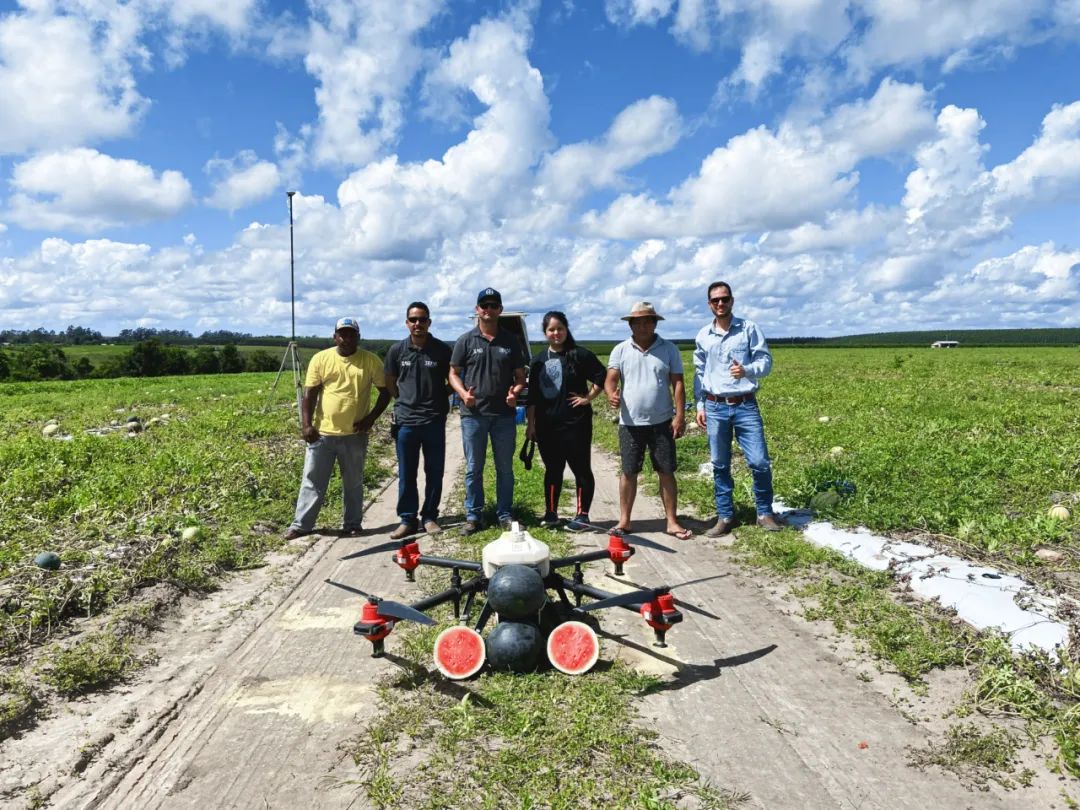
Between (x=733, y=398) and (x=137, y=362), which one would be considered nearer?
(x=733, y=398)

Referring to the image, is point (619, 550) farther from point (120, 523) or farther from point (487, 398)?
point (120, 523)

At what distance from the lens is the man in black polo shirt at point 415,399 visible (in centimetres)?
759

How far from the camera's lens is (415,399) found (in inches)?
299

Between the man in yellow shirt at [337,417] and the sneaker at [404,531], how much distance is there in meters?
0.55

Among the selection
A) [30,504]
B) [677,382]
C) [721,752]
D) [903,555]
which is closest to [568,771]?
[721,752]

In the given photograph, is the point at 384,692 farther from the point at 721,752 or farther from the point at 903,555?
the point at 903,555

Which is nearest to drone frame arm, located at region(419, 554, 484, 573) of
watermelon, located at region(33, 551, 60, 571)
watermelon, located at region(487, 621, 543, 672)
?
watermelon, located at region(487, 621, 543, 672)

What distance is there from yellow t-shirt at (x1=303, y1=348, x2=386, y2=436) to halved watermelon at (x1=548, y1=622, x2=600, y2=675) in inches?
Result: 171

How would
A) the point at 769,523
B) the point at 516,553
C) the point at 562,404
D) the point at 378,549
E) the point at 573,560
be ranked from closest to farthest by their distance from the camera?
the point at 516,553 < the point at 573,560 < the point at 378,549 < the point at 769,523 < the point at 562,404

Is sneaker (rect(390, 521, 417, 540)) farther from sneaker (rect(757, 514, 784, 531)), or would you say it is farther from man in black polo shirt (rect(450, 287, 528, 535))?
sneaker (rect(757, 514, 784, 531))

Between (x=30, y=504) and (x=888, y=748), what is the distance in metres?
8.77

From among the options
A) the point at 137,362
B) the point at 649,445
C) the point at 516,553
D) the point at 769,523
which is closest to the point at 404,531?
the point at 649,445

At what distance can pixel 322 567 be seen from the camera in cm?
661

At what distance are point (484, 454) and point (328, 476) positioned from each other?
1773 millimetres
